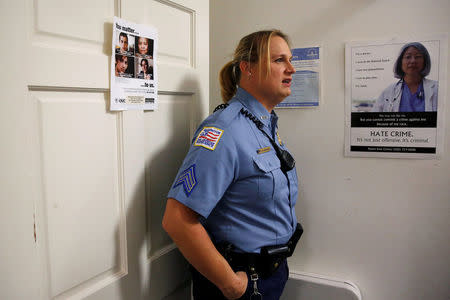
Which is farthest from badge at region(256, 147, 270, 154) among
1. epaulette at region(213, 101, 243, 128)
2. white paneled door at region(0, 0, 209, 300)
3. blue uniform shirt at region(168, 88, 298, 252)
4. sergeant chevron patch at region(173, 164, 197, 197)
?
white paneled door at region(0, 0, 209, 300)

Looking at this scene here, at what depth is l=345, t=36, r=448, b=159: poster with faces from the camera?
136cm

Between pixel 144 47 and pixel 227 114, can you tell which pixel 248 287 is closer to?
pixel 227 114

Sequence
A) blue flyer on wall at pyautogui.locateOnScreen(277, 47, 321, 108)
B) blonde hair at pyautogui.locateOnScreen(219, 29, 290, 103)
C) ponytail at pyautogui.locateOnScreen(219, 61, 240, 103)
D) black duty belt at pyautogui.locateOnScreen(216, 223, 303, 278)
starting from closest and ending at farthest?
black duty belt at pyautogui.locateOnScreen(216, 223, 303, 278), blonde hair at pyautogui.locateOnScreen(219, 29, 290, 103), ponytail at pyautogui.locateOnScreen(219, 61, 240, 103), blue flyer on wall at pyautogui.locateOnScreen(277, 47, 321, 108)

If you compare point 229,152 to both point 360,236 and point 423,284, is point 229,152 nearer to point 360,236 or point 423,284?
point 360,236

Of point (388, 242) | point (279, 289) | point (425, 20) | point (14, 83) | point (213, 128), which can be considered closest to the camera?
point (14, 83)

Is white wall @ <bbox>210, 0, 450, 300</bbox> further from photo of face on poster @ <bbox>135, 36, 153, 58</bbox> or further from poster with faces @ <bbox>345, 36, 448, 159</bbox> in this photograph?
photo of face on poster @ <bbox>135, 36, 153, 58</bbox>

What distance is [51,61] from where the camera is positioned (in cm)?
76

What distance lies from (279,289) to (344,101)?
2.79 feet

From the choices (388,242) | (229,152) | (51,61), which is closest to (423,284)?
(388,242)

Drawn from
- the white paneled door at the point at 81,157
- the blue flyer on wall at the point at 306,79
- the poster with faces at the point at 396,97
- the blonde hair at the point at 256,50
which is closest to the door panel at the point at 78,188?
the white paneled door at the point at 81,157

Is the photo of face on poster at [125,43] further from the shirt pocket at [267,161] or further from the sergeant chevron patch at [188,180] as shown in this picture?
the shirt pocket at [267,161]

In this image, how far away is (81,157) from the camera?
860 millimetres

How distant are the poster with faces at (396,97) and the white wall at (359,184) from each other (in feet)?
0.12

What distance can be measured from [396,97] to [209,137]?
90 centimetres
